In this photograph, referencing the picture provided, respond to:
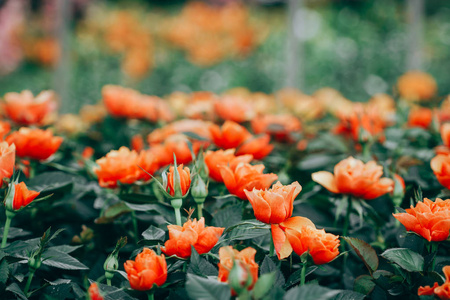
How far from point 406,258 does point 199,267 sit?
42cm

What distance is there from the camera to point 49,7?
4605 millimetres

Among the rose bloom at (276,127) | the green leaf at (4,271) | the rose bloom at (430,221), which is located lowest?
the green leaf at (4,271)

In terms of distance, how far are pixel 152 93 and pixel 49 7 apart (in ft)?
5.09

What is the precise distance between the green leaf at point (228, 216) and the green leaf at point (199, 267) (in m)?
0.14

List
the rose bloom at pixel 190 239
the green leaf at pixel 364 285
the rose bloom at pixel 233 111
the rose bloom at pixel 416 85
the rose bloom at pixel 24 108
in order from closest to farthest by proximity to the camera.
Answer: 1. the rose bloom at pixel 190 239
2. the green leaf at pixel 364 285
3. the rose bloom at pixel 24 108
4. the rose bloom at pixel 233 111
5. the rose bloom at pixel 416 85

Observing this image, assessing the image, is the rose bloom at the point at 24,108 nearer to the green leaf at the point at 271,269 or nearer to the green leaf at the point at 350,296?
the green leaf at the point at 271,269

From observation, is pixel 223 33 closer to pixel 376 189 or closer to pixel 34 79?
pixel 34 79

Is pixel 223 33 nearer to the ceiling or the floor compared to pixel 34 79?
nearer to the ceiling

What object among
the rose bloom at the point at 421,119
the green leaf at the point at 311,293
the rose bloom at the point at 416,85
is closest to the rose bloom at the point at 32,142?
the green leaf at the point at 311,293

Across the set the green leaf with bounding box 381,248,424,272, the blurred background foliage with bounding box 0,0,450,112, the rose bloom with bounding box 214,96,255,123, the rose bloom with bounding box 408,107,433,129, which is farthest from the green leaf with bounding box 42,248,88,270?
the blurred background foliage with bounding box 0,0,450,112

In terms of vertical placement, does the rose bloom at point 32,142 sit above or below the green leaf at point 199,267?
above

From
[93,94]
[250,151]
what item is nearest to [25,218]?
[250,151]

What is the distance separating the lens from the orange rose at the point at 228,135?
3.68ft

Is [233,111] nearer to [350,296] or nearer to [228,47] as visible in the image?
[350,296]
